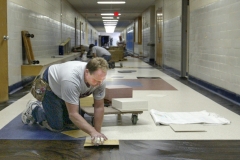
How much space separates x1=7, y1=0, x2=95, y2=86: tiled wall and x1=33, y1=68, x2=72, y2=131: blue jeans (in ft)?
11.3

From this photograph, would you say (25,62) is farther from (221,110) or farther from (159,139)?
(159,139)

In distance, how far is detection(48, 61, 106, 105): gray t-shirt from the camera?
3.43 metres

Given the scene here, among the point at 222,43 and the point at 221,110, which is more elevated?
the point at 222,43

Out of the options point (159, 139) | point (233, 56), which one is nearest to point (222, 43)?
point (233, 56)

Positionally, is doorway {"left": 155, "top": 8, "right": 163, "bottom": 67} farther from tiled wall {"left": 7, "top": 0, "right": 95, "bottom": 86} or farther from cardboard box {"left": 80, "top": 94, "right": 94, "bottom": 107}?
cardboard box {"left": 80, "top": 94, "right": 94, "bottom": 107}

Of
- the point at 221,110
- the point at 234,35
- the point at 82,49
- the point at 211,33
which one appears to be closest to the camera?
the point at 221,110

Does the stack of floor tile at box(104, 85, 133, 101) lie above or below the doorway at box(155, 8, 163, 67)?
below

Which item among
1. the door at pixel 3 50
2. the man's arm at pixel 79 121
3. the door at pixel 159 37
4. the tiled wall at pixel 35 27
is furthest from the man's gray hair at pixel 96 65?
the door at pixel 159 37

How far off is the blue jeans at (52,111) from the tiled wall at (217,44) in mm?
3308

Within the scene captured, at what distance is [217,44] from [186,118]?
306 centimetres

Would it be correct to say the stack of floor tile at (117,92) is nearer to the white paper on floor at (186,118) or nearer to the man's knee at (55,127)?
the white paper on floor at (186,118)

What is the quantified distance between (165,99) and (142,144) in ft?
9.42

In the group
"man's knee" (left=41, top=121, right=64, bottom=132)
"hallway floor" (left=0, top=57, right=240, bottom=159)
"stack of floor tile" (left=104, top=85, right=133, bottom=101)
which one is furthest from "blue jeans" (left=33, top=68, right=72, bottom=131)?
"stack of floor tile" (left=104, top=85, right=133, bottom=101)

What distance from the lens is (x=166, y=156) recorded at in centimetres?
332
